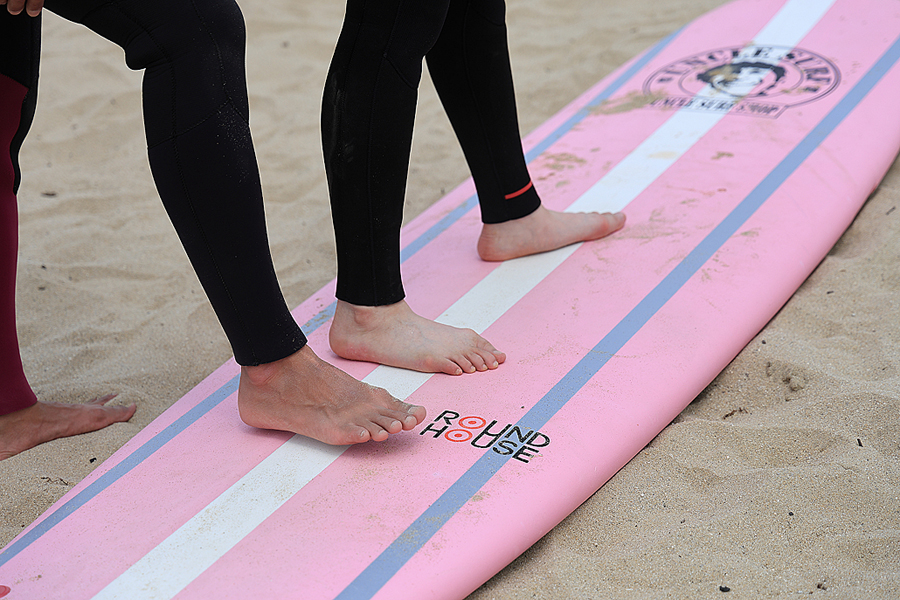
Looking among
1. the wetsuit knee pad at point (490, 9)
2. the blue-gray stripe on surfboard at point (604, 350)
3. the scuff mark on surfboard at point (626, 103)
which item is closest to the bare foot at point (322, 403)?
the blue-gray stripe on surfboard at point (604, 350)

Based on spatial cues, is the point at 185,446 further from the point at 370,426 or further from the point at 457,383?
the point at 457,383

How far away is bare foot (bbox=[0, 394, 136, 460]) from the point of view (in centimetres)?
149

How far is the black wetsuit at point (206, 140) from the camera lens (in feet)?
3.47

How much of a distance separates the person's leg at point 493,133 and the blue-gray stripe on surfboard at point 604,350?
0.26 meters

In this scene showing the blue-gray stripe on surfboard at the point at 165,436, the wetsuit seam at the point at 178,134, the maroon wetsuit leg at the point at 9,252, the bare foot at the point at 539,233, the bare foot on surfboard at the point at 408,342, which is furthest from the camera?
the bare foot at the point at 539,233

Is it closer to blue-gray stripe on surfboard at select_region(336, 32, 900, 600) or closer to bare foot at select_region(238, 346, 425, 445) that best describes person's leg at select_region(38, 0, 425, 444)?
bare foot at select_region(238, 346, 425, 445)

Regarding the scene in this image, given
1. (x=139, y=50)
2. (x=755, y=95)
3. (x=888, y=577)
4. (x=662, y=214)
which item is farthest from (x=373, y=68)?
(x=755, y=95)

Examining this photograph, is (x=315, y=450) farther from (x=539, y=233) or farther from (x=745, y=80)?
(x=745, y=80)

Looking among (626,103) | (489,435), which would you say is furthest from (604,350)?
(626,103)

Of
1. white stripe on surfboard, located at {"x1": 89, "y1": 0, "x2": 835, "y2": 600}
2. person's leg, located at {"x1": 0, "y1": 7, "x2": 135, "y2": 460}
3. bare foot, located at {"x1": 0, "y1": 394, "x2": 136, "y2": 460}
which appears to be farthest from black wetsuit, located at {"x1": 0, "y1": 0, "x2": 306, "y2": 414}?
bare foot, located at {"x1": 0, "y1": 394, "x2": 136, "y2": 460}

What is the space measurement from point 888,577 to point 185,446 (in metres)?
1.12

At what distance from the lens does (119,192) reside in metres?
2.67

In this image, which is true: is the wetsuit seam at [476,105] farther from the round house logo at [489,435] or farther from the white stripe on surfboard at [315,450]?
the round house logo at [489,435]

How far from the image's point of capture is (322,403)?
4.14 feet
